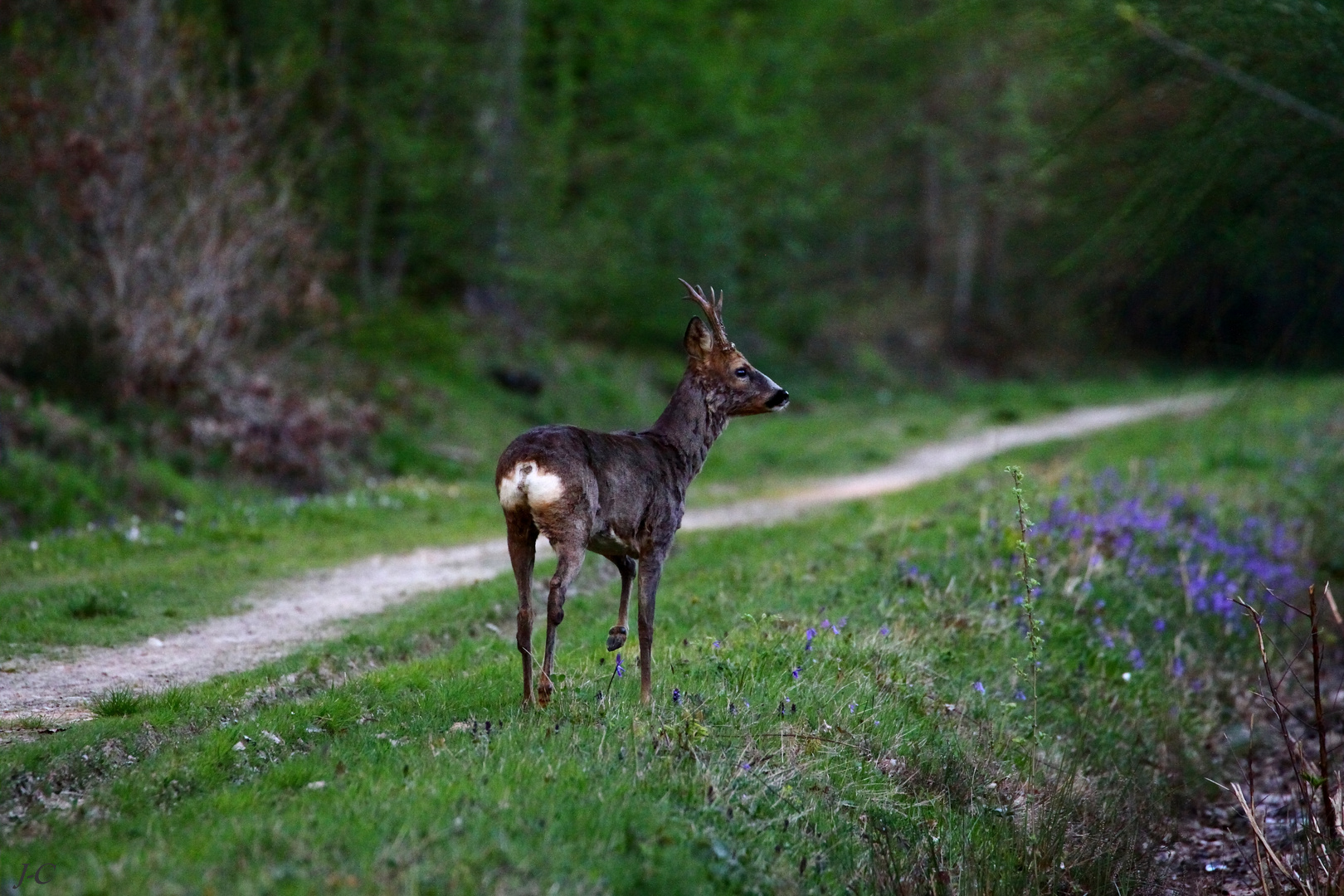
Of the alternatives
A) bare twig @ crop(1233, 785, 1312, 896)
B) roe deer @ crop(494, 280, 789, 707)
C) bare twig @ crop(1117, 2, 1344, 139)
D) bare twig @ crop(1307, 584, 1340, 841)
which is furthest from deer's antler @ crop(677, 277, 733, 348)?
bare twig @ crop(1233, 785, 1312, 896)

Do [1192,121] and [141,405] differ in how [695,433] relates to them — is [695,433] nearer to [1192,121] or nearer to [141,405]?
[1192,121]

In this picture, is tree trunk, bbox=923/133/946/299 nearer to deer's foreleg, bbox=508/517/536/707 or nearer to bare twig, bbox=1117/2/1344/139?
bare twig, bbox=1117/2/1344/139

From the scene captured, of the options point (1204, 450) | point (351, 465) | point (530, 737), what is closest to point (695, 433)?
point (530, 737)

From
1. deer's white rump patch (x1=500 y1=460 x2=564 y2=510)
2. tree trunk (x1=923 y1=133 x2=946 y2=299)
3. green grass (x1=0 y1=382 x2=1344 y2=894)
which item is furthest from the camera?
tree trunk (x1=923 y1=133 x2=946 y2=299)

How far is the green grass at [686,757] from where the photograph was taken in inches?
193

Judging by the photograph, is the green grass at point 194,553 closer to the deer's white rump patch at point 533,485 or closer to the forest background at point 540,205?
the forest background at point 540,205

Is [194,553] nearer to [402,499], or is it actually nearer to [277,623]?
[277,623]

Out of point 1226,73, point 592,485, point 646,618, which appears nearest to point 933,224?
point 1226,73

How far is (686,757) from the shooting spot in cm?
602

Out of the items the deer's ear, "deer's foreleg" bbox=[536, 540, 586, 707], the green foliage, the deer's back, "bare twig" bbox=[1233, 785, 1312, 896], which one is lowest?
"bare twig" bbox=[1233, 785, 1312, 896]

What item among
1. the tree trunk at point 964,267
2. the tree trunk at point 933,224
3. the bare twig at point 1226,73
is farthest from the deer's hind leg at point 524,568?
the tree trunk at point 933,224

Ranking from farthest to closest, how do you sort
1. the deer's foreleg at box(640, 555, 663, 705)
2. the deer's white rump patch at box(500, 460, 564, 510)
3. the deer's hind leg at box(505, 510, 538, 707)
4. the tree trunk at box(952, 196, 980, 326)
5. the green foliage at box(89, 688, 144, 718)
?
1. the tree trunk at box(952, 196, 980, 326)
2. the green foliage at box(89, 688, 144, 718)
3. the deer's foreleg at box(640, 555, 663, 705)
4. the deer's hind leg at box(505, 510, 538, 707)
5. the deer's white rump patch at box(500, 460, 564, 510)

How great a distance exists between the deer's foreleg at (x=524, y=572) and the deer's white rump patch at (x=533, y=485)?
0.21 m

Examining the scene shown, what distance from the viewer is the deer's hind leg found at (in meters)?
6.31
